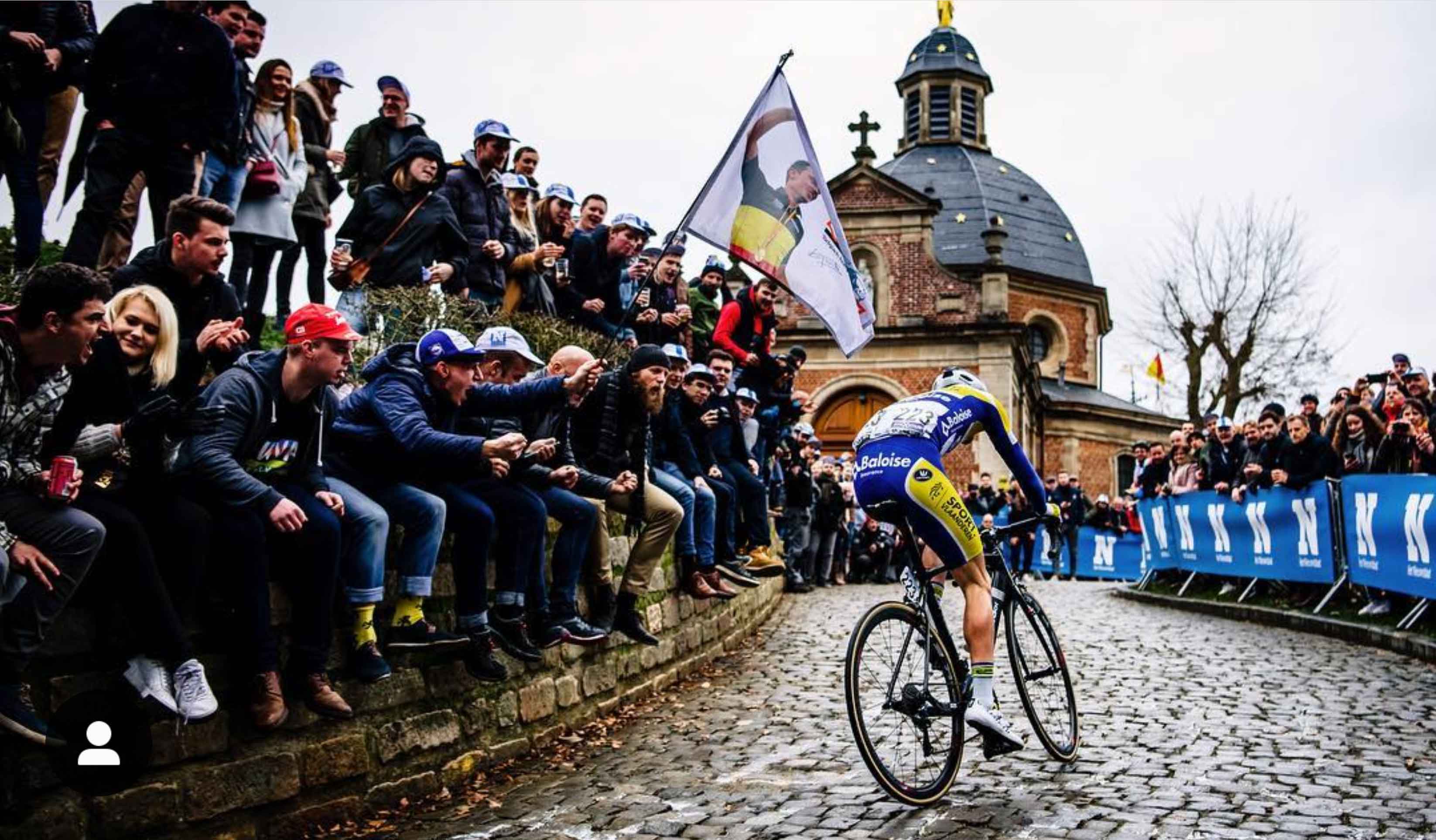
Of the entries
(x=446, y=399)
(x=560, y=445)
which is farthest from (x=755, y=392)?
(x=446, y=399)

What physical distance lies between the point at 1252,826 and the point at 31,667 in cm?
463

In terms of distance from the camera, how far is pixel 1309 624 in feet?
44.1

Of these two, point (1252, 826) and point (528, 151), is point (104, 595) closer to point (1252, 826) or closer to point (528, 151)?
point (1252, 826)

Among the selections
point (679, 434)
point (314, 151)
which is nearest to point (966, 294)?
point (679, 434)

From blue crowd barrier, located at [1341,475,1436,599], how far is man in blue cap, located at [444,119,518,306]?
8.05m

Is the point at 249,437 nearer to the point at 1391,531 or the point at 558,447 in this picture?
the point at 558,447

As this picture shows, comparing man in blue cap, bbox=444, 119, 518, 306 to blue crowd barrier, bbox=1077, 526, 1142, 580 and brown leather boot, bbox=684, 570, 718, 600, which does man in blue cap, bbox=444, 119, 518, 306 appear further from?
blue crowd barrier, bbox=1077, 526, 1142, 580

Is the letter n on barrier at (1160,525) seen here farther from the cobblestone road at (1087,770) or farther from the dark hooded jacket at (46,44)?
the dark hooded jacket at (46,44)

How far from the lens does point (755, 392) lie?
47.9 ft

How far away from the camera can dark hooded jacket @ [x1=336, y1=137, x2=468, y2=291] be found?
9211mm

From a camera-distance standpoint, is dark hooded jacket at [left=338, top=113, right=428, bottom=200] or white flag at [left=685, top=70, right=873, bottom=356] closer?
white flag at [left=685, top=70, right=873, bottom=356]

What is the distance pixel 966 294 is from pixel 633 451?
36.3 metres

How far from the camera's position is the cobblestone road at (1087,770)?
5.47m

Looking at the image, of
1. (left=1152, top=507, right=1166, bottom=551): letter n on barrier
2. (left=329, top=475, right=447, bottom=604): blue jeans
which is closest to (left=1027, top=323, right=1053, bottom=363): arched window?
(left=1152, top=507, right=1166, bottom=551): letter n on barrier
